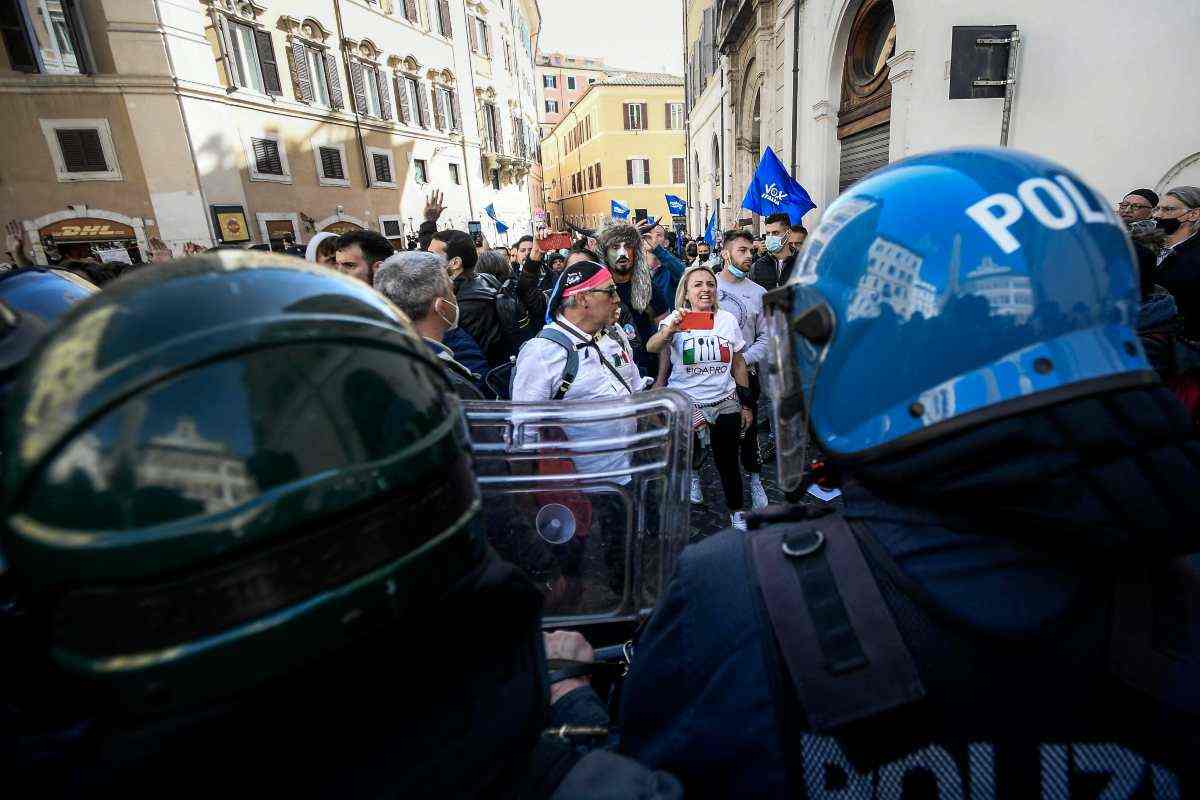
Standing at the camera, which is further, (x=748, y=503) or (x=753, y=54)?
(x=753, y=54)

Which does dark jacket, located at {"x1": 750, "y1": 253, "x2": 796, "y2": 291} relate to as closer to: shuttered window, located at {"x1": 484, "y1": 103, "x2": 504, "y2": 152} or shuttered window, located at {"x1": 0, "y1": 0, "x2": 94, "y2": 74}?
shuttered window, located at {"x1": 0, "y1": 0, "x2": 94, "y2": 74}

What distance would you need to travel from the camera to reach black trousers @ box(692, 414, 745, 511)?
11.7 feet

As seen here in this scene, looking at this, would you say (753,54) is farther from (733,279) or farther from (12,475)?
(12,475)

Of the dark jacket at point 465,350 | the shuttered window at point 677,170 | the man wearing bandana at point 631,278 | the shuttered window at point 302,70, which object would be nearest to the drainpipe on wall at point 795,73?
the man wearing bandana at point 631,278

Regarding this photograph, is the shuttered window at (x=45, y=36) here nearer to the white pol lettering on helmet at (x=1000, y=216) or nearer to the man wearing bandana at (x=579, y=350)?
the man wearing bandana at (x=579, y=350)

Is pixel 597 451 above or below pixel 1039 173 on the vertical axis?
below

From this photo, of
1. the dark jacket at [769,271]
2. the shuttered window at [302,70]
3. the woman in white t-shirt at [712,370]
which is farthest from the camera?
the shuttered window at [302,70]

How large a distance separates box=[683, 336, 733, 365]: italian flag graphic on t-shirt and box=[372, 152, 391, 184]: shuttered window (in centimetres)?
1875

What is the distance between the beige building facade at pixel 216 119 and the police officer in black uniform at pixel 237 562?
16.0 m

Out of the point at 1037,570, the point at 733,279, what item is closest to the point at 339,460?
the point at 1037,570

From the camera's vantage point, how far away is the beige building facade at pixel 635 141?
38344 mm

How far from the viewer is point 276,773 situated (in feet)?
1.71

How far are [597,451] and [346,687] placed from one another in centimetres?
106

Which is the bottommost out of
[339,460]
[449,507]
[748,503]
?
[748,503]
